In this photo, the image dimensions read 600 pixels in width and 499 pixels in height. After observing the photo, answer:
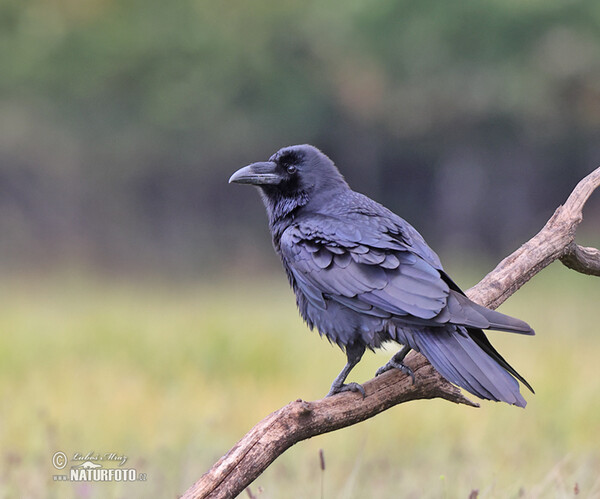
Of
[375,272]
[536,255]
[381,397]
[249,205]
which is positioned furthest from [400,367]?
Answer: [249,205]

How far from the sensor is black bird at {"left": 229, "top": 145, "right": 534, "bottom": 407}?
3.10 meters

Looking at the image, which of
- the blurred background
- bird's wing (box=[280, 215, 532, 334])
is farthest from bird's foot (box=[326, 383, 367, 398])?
the blurred background

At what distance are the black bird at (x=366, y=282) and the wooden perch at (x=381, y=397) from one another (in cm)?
10

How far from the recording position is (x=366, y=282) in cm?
350

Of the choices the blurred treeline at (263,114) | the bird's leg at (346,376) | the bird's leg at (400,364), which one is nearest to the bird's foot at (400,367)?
the bird's leg at (400,364)

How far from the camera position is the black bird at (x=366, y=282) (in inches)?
122

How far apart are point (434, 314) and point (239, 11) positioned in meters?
13.5

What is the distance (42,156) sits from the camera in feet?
59.2

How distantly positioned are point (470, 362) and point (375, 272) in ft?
2.15

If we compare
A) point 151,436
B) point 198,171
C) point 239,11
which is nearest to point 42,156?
point 198,171

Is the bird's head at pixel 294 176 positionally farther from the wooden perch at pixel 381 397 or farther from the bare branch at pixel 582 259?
the bare branch at pixel 582 259

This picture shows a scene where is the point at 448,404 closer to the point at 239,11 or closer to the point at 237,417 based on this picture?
the point at 237,417

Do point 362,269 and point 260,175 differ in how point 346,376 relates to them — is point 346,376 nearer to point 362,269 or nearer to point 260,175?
point 362,269

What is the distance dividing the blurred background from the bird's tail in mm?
1405
